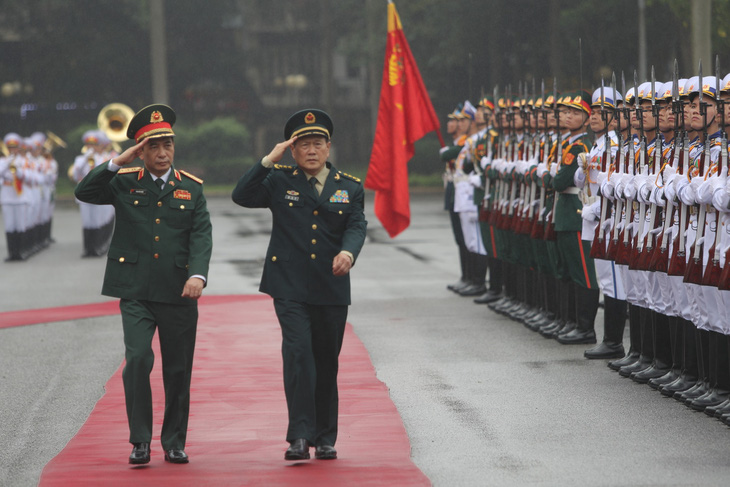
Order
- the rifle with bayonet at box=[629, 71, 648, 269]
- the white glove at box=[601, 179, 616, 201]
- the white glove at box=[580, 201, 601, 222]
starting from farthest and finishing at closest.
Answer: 1. the white glove at box=[580, 201, 601, 222]
2. the white glove at box=[601, 179, 616, 201]
3. the rifle with bayonet at box=[629, 71, 648, 269]

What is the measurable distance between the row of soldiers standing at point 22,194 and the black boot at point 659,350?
14910 millimetres

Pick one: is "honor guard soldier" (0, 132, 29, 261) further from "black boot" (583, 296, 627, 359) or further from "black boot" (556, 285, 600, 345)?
"black boot" (583, 296, 627, 359)

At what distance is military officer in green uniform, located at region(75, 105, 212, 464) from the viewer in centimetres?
701

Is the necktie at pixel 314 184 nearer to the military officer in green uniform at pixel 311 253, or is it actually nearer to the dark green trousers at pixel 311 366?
the military officer in green uniform at pixel 311 253

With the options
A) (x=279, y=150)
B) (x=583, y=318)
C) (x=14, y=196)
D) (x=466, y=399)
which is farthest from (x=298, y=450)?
(x=14, y=196)

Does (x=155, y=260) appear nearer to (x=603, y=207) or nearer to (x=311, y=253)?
(x=311, y=253)

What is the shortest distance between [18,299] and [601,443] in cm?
1042

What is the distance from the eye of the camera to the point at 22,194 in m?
22.8

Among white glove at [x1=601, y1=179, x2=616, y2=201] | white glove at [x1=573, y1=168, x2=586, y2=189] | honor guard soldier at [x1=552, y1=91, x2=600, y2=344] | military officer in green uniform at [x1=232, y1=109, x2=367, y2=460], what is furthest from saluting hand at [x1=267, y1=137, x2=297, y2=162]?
honor guard soldier at [x1=552, y1=91, x2=600, y2=344]

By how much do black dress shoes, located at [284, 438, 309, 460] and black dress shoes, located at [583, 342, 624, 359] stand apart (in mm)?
4228

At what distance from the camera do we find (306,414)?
693 centimetres

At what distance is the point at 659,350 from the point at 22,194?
15601 millimetres

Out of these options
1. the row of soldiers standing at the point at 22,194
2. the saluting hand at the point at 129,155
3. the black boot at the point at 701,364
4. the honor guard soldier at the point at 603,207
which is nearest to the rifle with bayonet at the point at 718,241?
the black boot at the point at 701,364

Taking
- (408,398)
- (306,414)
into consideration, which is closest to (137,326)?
(306,414)
